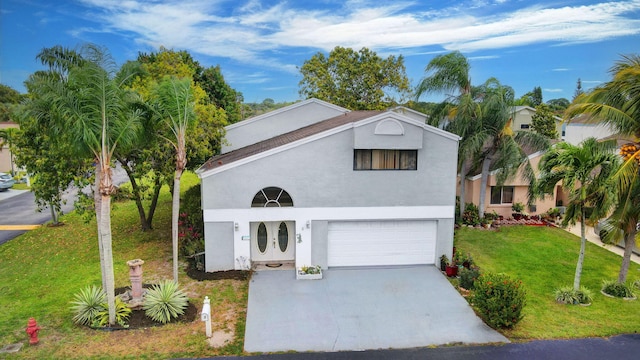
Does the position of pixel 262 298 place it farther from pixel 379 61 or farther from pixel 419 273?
pixel 379 61

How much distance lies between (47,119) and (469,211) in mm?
21033

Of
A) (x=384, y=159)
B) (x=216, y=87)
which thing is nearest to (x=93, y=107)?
(x=384, y=159)

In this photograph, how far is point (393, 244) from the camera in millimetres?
16969

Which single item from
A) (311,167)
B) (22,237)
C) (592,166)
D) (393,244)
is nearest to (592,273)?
(592,166)

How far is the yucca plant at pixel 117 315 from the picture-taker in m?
12.0

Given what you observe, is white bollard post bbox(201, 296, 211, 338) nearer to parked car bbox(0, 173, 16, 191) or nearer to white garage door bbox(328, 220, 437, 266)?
white garage door bbox(328, 220, 437, 266)

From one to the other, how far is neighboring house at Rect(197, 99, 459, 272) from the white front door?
0.14 ft

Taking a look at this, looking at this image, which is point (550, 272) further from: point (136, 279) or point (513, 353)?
point (136, 279)

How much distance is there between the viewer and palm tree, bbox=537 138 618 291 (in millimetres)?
13195

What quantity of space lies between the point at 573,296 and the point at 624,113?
6289mm

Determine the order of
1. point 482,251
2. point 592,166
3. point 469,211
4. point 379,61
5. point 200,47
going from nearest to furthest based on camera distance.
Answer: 1. point 592,166
2. point 482,251
3. point 469,211
4. point 379,61
5. point 200,47

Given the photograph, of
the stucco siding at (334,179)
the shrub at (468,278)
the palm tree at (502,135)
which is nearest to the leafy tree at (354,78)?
the palm tree at (502,135)

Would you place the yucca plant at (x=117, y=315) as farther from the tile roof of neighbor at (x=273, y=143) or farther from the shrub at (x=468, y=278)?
the shrub at (x=468, y=278)

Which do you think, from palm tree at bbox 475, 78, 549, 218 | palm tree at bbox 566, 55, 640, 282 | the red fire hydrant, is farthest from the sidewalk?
the red fire hydrant
